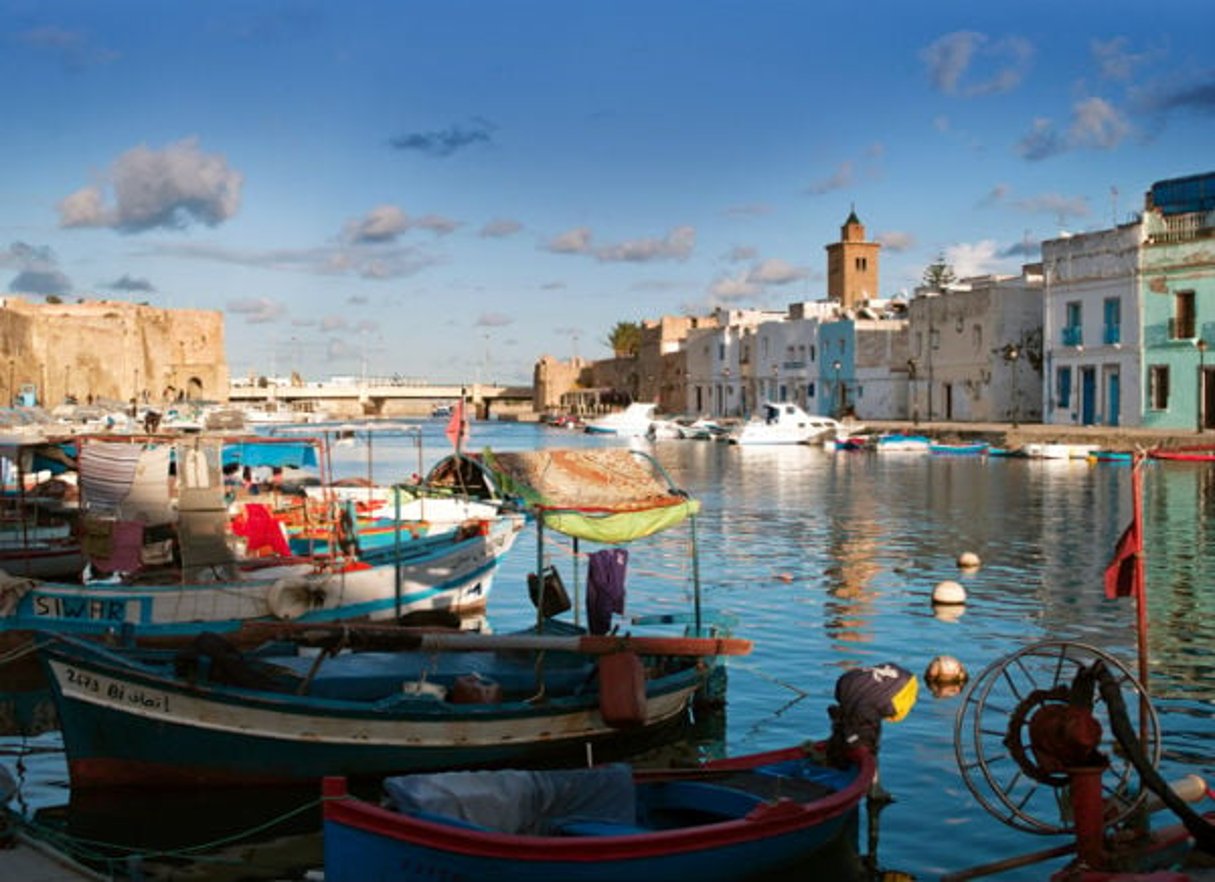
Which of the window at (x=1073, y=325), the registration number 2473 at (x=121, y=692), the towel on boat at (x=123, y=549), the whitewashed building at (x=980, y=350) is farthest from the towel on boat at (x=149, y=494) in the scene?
the whitewashed building at (x=980, y=350)

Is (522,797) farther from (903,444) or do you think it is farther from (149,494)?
(903,444)

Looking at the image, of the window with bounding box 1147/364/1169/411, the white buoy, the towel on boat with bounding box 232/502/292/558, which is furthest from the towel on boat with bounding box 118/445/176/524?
the window with bounding box 1147/364/1169/411

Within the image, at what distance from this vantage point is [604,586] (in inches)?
552

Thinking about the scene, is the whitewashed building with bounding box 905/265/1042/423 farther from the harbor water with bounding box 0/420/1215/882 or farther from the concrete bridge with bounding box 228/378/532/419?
the concrete bridge with bounding box 228/378/532/419

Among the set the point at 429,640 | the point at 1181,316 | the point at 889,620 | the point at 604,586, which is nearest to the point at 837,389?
the point at 1181,316

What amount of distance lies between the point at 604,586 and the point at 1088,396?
51.1 m

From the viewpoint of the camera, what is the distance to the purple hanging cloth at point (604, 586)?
14.0 meters

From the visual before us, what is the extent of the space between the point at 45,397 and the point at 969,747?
91.6 metres

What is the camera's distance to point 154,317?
127062mm

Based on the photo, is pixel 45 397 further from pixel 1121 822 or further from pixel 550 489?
pixel 1121 822

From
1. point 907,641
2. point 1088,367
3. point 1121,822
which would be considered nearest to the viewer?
point 1121,822

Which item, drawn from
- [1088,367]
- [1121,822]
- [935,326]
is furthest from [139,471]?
[935,326]

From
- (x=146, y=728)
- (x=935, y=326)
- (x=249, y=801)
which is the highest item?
Answer: (x=935, y=326)

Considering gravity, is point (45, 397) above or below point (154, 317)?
below
